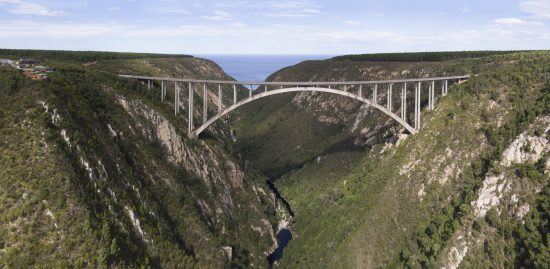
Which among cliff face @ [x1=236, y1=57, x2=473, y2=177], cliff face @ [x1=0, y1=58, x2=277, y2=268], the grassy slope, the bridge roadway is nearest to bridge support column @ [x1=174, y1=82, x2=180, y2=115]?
the bridge roadway

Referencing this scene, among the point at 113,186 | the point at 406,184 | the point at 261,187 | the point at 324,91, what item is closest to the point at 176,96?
the point at 261,187

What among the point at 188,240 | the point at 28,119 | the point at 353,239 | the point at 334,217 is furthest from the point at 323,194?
the point at 28,119

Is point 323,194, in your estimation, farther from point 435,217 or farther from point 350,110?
point 350,110

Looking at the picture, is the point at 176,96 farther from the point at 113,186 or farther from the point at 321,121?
the point at 321,121

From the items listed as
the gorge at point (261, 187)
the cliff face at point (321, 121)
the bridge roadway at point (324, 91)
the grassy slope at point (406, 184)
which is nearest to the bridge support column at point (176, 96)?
the bridge roadway at point (324, 91)

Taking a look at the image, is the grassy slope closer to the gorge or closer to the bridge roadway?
the gorge

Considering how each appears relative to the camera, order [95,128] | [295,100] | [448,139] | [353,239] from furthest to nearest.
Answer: [295,100]
[448,139]
[353,239]
[95,128]

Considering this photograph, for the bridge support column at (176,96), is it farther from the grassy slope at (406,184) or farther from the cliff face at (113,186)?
the grassy slope at (406,184)
